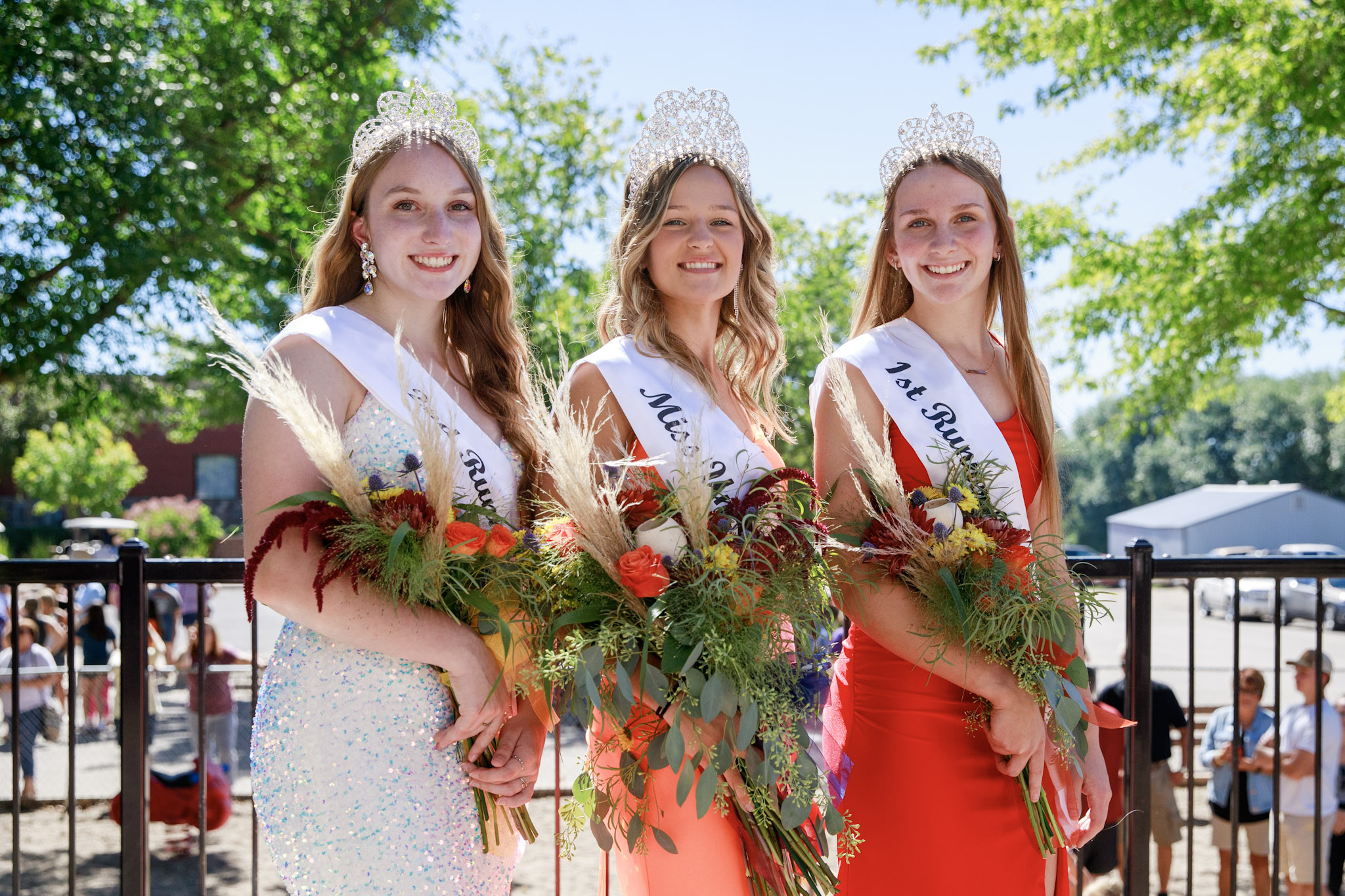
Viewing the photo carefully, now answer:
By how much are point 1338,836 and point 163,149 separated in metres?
8.44

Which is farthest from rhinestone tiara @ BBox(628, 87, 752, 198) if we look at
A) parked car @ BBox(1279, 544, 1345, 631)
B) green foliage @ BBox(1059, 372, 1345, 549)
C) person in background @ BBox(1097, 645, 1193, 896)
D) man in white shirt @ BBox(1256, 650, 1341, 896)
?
green foliage @ BBox(1059, 372, 1345, 549)

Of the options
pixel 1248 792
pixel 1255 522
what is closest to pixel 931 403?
pixel 1248 792

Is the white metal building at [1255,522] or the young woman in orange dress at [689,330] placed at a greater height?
the young woman in orange dress at [689,330]

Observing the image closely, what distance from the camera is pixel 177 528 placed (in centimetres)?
2473

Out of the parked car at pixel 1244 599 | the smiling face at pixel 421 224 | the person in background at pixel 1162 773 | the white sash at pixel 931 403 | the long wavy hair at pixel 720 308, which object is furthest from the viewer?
the parked car at pixel 1244 599

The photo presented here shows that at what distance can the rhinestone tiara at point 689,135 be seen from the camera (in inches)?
85.5

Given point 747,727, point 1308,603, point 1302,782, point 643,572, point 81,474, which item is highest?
point 643,572

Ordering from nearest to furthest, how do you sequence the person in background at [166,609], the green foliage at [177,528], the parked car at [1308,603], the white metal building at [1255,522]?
the person in background at [166,609], the parked car at [1308,603], the green foliage at [177,528], the white metal building at [1255,522]

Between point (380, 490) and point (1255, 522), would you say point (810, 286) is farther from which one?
point (1255, 522)

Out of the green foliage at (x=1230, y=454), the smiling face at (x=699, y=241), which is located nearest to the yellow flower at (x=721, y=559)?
the smiling face at (x=699, y=241)

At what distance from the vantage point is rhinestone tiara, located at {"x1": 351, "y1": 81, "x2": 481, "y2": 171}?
193 centimetres

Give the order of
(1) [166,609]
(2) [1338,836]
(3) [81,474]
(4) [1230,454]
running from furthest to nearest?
(4) [1230,454]
(3) [81,474]
(1) [166,609]
(2) [1338,836]

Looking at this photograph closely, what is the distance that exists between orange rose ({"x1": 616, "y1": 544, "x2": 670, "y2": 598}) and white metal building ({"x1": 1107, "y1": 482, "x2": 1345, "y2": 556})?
38.7 metres

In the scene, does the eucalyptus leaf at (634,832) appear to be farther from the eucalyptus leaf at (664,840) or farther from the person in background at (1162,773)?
the person in background at (1162,773)
